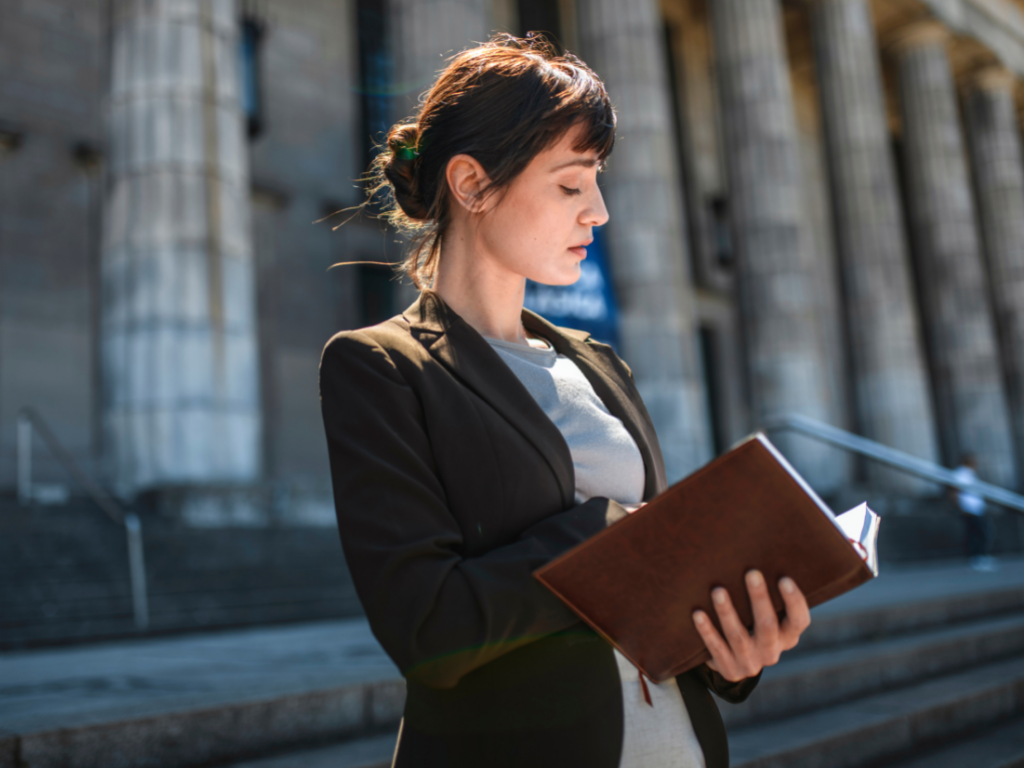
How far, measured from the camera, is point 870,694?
16.9 feet

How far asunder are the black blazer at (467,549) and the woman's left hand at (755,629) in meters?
0.18

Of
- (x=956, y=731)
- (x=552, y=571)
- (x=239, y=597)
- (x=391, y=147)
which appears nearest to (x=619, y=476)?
(x=552, y=571)

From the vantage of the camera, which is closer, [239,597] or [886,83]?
[239,597]

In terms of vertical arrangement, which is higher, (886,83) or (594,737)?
(886,83)

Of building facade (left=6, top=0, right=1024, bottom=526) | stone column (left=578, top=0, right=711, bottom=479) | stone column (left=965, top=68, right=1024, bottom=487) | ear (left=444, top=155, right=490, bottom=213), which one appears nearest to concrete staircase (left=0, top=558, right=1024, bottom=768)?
ear (left=444, top=155, right=490, bottom=213)

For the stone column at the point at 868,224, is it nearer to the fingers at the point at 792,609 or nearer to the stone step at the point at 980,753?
the stone step at the point at 980,753

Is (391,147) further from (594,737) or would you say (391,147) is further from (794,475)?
(594,737)

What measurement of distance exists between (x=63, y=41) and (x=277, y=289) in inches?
218

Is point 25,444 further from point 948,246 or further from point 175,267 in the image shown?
point 948,246

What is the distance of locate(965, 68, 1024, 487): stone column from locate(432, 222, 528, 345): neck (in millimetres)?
29313

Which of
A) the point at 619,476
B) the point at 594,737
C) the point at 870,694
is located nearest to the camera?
the point at 594,737

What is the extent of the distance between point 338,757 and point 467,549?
231 centimetres

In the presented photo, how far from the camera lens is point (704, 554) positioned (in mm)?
1314

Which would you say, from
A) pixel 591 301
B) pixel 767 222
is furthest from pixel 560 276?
pixel 767 222
